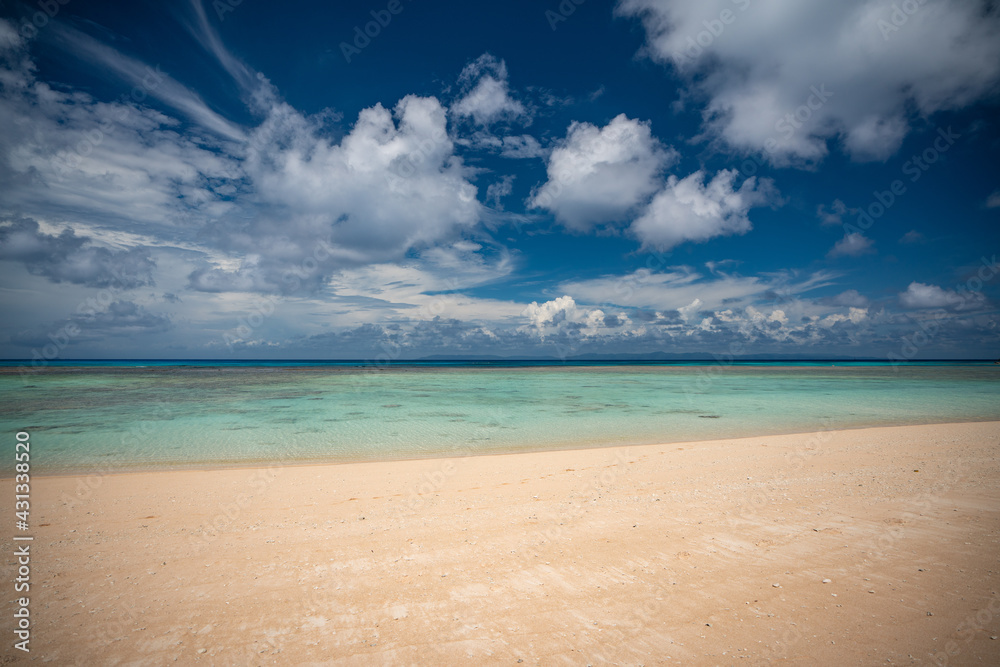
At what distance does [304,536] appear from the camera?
5.44 meters

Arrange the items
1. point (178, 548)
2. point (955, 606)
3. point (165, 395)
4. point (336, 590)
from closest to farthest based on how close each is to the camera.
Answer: point (955, 606), point (336, 590), point (178, 548), point (165, 395)

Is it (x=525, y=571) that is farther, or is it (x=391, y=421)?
(x=391, y=421)

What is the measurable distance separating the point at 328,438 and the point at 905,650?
45.7 ft

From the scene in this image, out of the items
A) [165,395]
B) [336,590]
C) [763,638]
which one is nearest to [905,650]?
[763,638]

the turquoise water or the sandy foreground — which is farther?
the turquoise water

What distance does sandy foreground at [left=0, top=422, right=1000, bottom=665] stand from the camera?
334cm

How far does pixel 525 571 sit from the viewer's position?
442 centimetres

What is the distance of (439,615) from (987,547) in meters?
6.35

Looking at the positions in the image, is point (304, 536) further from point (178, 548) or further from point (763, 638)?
point (763, 638)

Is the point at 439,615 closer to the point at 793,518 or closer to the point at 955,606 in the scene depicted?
the point at 955,606

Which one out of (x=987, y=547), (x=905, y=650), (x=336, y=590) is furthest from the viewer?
(x=987, y=547)

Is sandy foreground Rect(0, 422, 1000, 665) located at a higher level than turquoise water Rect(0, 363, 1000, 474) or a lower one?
higher

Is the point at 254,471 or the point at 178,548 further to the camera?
the point at 254,471

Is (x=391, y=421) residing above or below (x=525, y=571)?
below
